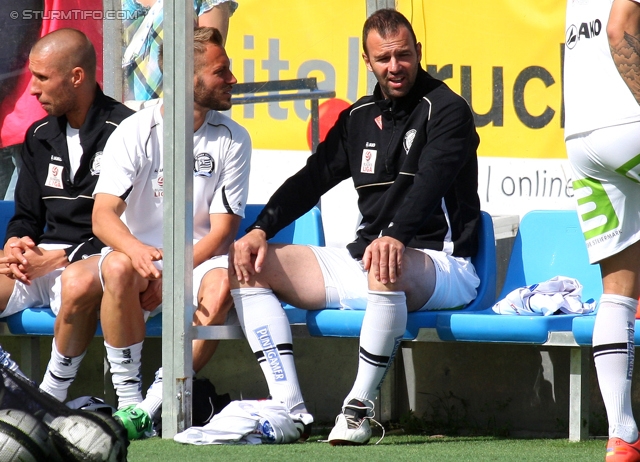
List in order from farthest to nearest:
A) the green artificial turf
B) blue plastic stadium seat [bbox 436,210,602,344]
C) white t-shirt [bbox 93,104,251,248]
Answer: blue plastic stadium seat [bbox 436,210,602,344]
white t-shirt [bbox 93,104,251,248]
the green artificial turf

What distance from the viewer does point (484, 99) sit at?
17.2 ft

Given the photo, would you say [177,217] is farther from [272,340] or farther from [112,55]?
[112,55]

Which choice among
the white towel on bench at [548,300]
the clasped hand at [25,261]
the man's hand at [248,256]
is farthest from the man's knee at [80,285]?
the white towel on bench at [548,300]

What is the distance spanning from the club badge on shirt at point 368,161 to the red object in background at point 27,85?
6.03 ft

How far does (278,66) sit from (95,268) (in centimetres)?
179

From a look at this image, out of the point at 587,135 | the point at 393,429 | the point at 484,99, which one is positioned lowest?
the point at 393,429

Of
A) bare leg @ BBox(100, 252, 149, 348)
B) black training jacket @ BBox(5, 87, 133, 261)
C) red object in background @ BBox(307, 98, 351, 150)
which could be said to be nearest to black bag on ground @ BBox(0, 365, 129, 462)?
bare leg @ BBox(100, 252, 149, 348)

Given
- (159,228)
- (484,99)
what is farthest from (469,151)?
(484,99)

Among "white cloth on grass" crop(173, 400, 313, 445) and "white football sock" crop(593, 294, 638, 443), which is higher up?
"white football sock" crop(593, 294, 638, 443)

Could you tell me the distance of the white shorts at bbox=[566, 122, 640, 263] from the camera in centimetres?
282

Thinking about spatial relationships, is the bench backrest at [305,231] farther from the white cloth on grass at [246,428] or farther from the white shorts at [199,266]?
the white cloth on grass at [246,428]

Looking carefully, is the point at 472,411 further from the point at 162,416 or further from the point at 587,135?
the point at 587,135

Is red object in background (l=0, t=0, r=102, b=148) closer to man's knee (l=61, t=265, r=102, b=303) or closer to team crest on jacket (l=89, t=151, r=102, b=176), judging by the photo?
team crest on jacket (l=89, t=151, r=102, b=176)

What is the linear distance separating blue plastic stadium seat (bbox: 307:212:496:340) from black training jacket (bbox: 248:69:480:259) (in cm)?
4
